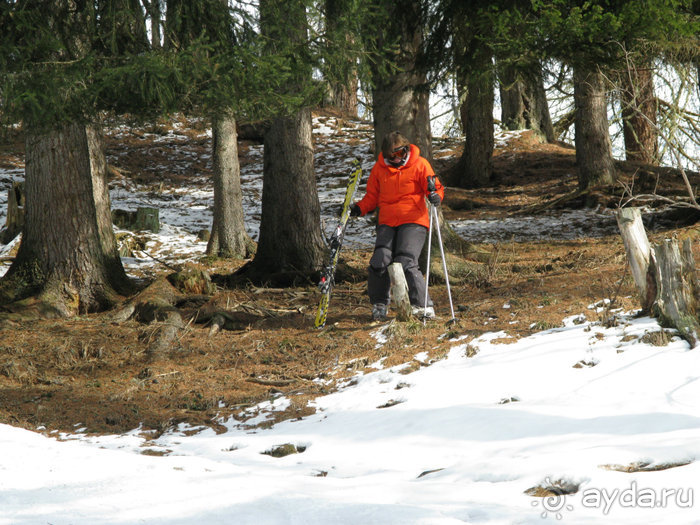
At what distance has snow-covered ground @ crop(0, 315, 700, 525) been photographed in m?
2.67

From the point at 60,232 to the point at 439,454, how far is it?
596 cm

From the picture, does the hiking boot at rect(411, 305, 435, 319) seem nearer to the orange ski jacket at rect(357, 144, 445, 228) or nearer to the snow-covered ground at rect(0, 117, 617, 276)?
the orange ski jacket at rect(357, 144, 445, 228)

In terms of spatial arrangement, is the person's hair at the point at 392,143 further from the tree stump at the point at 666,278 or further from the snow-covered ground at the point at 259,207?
the tree stump at the point at 666,278

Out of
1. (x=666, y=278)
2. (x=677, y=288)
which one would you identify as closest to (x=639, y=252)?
(x=666, y=278)

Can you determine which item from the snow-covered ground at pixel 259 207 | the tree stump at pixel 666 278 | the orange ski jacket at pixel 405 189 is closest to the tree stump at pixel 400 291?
the orange ski jacket at pixel 405 189

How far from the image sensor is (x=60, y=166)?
25.6ft

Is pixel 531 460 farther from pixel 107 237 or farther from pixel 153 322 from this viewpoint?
pixel 107 237

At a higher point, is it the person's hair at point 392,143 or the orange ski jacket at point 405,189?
the person's hair at point 392,143

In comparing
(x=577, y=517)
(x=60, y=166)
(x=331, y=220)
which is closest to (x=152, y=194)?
(x=331, y=220)

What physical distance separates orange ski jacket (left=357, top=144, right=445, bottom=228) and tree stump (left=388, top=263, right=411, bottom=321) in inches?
22.6

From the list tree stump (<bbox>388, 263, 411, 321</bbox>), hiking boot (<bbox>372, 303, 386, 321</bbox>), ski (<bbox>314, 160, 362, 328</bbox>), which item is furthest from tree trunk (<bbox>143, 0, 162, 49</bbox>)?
hiking boot (<bbox>372, 303, 386, 321</bbox>)

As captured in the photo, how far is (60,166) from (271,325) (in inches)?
128

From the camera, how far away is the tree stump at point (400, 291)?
619cm

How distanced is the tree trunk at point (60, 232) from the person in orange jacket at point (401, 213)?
3.53m
